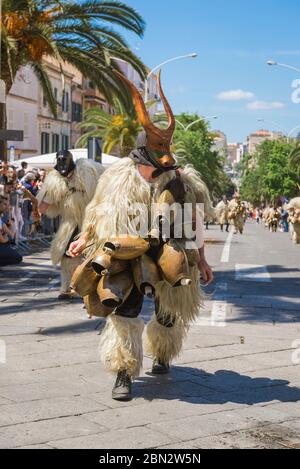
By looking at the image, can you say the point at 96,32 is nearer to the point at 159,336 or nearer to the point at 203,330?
the point at 203,330

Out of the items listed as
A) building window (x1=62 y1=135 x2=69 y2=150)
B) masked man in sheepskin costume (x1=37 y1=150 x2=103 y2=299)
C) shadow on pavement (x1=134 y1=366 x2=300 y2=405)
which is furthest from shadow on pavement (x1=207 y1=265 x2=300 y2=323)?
building window (x1=62 y1=135 x2=69 y2=150)

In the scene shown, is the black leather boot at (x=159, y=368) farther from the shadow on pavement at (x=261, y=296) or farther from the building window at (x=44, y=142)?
the building window at (x=44, y=142)

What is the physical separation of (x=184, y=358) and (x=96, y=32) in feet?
39.8

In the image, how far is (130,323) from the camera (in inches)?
192

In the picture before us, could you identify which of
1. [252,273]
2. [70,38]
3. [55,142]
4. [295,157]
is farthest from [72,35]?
[55,142]

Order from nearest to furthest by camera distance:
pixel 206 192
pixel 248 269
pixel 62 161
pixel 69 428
→ pixel 69 428, pixel 206 192, pixel 62 161, pixel 248 269

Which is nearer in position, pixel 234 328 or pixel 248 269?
pixel 234 328

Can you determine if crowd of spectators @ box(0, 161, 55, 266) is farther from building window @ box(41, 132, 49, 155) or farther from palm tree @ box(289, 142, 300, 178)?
building window @ box(41, 132, 49, 155)

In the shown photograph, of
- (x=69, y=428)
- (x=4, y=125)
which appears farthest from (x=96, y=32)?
(x=69, y=428)

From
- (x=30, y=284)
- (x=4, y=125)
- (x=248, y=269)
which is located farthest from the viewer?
(x=4, y=125)

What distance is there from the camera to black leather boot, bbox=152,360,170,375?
5.49m

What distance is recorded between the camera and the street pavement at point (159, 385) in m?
4.14

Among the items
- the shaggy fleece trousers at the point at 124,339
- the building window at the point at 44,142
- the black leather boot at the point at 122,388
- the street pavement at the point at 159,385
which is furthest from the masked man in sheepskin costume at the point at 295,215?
the building window at the point at 44,142

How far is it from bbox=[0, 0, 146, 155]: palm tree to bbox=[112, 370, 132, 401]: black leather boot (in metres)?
11.2
